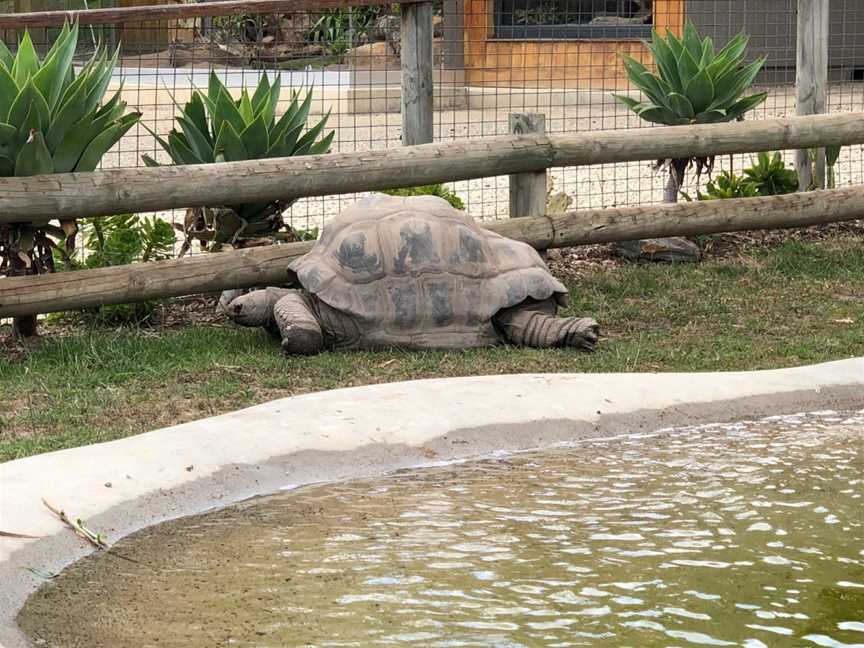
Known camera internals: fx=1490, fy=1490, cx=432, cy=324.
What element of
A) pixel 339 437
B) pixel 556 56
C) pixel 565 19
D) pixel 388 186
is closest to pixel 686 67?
pixel 388 186

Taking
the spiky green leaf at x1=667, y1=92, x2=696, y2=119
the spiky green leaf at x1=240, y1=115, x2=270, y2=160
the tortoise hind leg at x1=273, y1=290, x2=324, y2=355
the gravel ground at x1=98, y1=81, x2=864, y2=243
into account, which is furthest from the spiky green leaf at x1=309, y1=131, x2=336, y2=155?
the spiky green leaf at x1=667, y1=92, x2=696, y2=119

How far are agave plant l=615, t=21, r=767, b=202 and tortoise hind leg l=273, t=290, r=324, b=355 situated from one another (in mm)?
3091

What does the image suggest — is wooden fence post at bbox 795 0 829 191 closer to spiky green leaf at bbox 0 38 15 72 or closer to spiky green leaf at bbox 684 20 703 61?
spiky green leaf at bbox 684 20 703 61

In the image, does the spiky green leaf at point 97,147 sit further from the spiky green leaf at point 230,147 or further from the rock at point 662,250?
the rock at point 662,250

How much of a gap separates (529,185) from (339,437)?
3.39 metres

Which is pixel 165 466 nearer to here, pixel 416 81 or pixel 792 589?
pixel 792 589

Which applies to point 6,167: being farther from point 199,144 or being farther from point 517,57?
point 517,57

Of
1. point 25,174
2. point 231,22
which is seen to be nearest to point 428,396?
point 25,174

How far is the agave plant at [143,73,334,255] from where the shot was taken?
281 inches

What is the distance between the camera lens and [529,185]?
771cm

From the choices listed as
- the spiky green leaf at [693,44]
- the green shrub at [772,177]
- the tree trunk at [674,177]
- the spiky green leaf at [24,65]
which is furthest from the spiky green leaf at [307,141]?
the green shrub at [772,177]

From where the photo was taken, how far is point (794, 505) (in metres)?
4.26

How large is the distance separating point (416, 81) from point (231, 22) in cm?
1430

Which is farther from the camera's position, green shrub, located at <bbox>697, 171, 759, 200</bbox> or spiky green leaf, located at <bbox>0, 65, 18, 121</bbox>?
green shrub, located at <bbox>697, 171, 759, 200</bbox>
